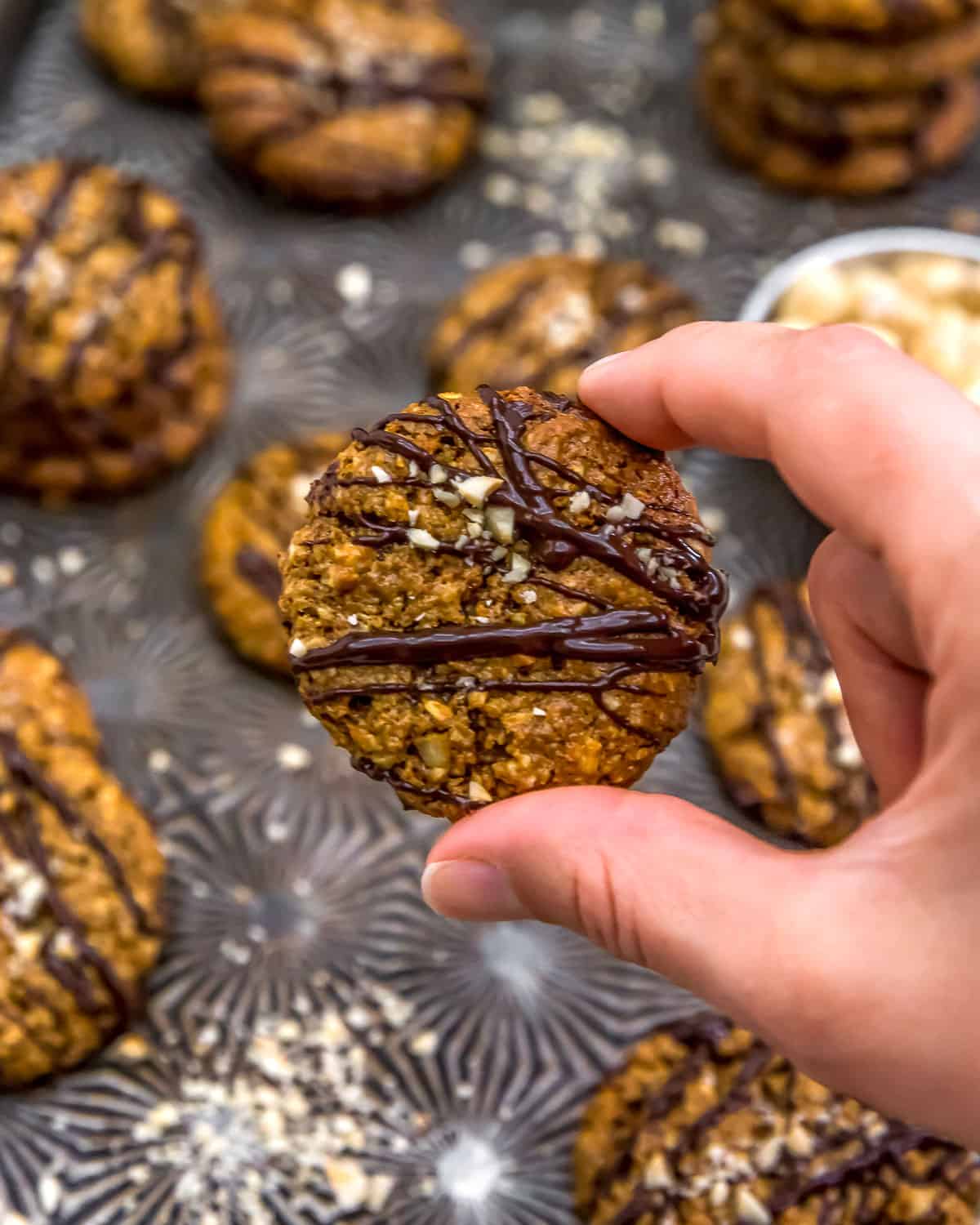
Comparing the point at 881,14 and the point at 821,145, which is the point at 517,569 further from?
the point at 821,145

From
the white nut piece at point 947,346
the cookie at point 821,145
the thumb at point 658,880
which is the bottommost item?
the white nut piece at point 947,346

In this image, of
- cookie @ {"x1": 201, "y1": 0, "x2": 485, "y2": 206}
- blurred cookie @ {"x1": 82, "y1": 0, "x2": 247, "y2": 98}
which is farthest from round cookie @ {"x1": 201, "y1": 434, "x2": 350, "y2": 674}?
blurred cookie @ {"x1": 82, "y1": 0, "x2": 247, "y2": 98}

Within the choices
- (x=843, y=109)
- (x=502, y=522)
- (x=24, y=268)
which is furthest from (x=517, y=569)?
A: (x=843, y=109)

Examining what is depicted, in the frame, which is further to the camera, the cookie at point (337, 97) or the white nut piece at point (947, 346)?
the cookie at point (337, 97)

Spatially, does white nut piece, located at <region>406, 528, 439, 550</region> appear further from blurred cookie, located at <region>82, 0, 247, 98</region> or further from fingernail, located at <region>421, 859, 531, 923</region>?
blurred cookie, located at <region>82, 0, 247, 98</region>

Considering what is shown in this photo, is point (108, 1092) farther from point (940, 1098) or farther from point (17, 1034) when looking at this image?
point (940, 1098)

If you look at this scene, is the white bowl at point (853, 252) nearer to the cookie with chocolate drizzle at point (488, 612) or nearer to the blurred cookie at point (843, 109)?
the blurred cookie at point (843, 109)

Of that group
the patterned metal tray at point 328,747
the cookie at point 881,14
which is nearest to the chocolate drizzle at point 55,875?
the patterned metal tray at point 328,747
